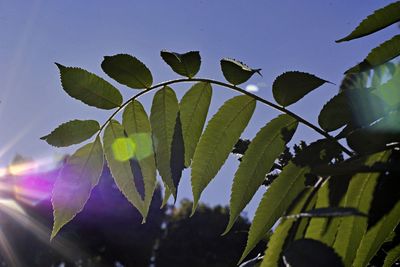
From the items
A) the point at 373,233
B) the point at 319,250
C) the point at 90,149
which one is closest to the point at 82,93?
the point at 90,149

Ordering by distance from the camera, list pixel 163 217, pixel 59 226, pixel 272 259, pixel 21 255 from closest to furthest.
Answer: pixel 272 259 < pixel 59 226 < pixel 21 255 < pixel 163 217

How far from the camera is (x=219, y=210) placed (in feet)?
178

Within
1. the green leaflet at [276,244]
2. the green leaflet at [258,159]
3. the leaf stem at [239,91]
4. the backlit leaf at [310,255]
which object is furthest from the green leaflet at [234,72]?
the backlit leaf at [310,255]

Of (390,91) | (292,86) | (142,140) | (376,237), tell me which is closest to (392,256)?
(376,237)

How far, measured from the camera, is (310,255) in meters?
0.85

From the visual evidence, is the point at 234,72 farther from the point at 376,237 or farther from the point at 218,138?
the point at 376,237

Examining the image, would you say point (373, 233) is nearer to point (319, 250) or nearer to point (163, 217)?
point (319, 250)

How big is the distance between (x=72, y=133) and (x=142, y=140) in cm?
26

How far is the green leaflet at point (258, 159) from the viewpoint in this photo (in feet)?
5.06

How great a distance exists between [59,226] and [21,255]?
147ft

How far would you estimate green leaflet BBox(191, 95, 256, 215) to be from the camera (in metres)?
1.60

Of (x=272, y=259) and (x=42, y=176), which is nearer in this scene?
(x=272, y=259)

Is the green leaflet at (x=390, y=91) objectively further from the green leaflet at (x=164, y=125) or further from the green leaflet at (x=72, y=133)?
the green leaflet at (x=72, y=133)

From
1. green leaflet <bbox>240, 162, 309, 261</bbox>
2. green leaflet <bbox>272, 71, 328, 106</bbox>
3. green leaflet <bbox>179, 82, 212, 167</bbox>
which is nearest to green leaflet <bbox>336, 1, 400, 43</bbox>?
green leaflet <bbox>272, 71, 328, 106</bbox>
